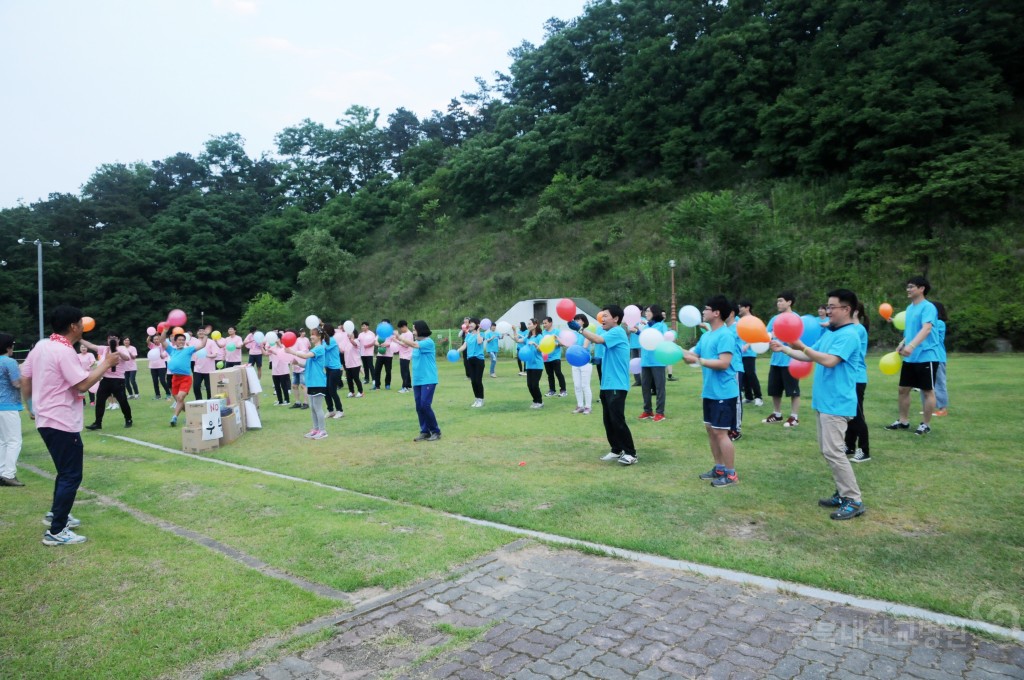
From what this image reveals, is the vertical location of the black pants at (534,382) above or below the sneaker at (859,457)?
above

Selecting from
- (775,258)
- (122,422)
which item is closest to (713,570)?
(122,422)

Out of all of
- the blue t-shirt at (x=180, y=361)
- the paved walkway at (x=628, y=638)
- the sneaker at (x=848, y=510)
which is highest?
the blue t-shirt at (x=180, y=361)

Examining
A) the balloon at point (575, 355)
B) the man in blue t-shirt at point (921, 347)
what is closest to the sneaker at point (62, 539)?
the balloon at point (575, 355)

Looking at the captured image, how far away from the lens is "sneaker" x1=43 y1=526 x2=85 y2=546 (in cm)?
499

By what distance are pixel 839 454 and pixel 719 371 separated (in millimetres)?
1497

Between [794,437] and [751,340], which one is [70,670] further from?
[794,437]

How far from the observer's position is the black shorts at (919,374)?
792 cm

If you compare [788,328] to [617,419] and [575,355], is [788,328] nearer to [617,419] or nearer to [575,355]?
[617,419]

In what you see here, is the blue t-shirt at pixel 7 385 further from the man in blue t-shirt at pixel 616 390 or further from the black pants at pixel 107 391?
the man in blue t-shirt at pixel 616 390

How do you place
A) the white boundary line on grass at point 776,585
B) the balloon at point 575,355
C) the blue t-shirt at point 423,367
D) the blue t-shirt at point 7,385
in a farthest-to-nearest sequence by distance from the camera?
the blue t-shirt at point 423,367 < the balloon at point 575,355 < the blue t-shirt at point 7,385 < the white boundary line on grass at point 776,585

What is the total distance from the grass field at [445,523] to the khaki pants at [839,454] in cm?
26

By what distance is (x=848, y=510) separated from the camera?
16.3 feet

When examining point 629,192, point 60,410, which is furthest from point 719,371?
point 629,192

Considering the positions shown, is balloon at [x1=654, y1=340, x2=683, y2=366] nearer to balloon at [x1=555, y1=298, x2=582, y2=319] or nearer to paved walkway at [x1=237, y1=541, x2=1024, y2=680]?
balloon at [x1=555, y1=298, x2=582, y2=319]
